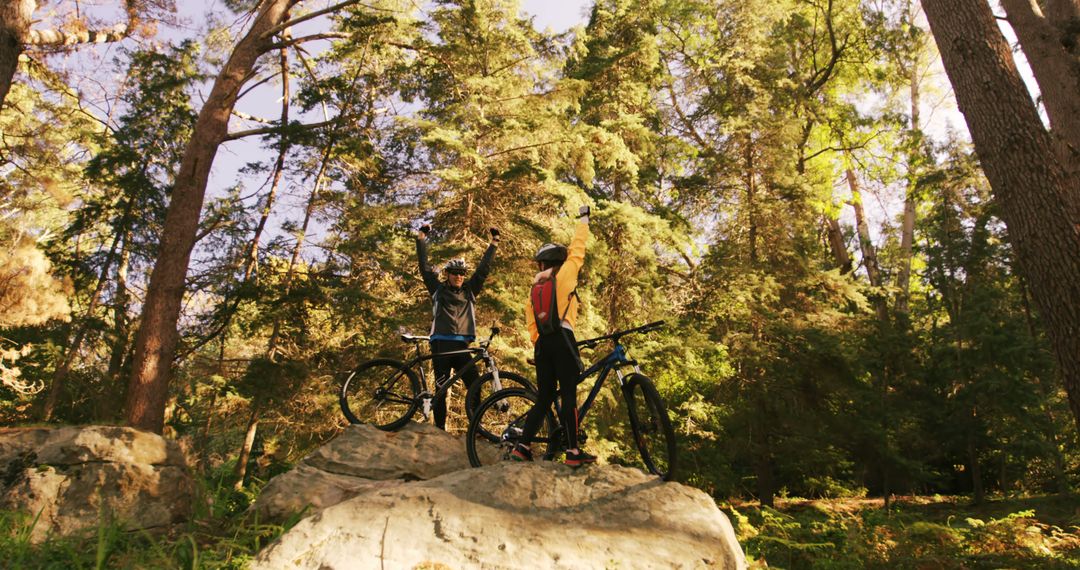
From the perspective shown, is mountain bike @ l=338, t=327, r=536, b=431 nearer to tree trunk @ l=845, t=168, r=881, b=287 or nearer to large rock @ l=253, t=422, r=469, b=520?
large rock @ l=253, t=422, r=469, b=520

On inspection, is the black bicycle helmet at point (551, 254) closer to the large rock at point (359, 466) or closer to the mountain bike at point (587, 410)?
the mountain bike at point (587, 410)

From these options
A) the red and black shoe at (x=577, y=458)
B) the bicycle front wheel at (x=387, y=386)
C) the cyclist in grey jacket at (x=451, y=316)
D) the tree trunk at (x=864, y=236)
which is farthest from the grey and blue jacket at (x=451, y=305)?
the tree trunk at (x=864, y=236)

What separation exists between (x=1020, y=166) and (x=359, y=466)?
655 cm

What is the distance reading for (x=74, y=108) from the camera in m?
13.9

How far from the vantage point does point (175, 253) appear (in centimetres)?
920

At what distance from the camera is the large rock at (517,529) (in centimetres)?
365

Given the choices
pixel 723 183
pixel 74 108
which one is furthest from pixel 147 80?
pixel 723 183

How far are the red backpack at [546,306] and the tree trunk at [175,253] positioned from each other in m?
6.63

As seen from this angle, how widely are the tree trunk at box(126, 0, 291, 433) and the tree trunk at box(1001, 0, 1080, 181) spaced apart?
1043 cm

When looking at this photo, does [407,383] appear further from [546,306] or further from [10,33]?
[10,33]

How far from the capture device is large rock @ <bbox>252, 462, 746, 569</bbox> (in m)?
3.65

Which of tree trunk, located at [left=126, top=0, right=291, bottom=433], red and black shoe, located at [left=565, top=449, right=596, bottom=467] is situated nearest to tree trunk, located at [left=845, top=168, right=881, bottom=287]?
red and black shoe, located at [left=565, top=449, right=596, bottom=467]

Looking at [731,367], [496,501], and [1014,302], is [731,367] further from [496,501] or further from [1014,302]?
[496,501]

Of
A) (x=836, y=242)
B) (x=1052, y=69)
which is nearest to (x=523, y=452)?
(x=1052, y=69)
